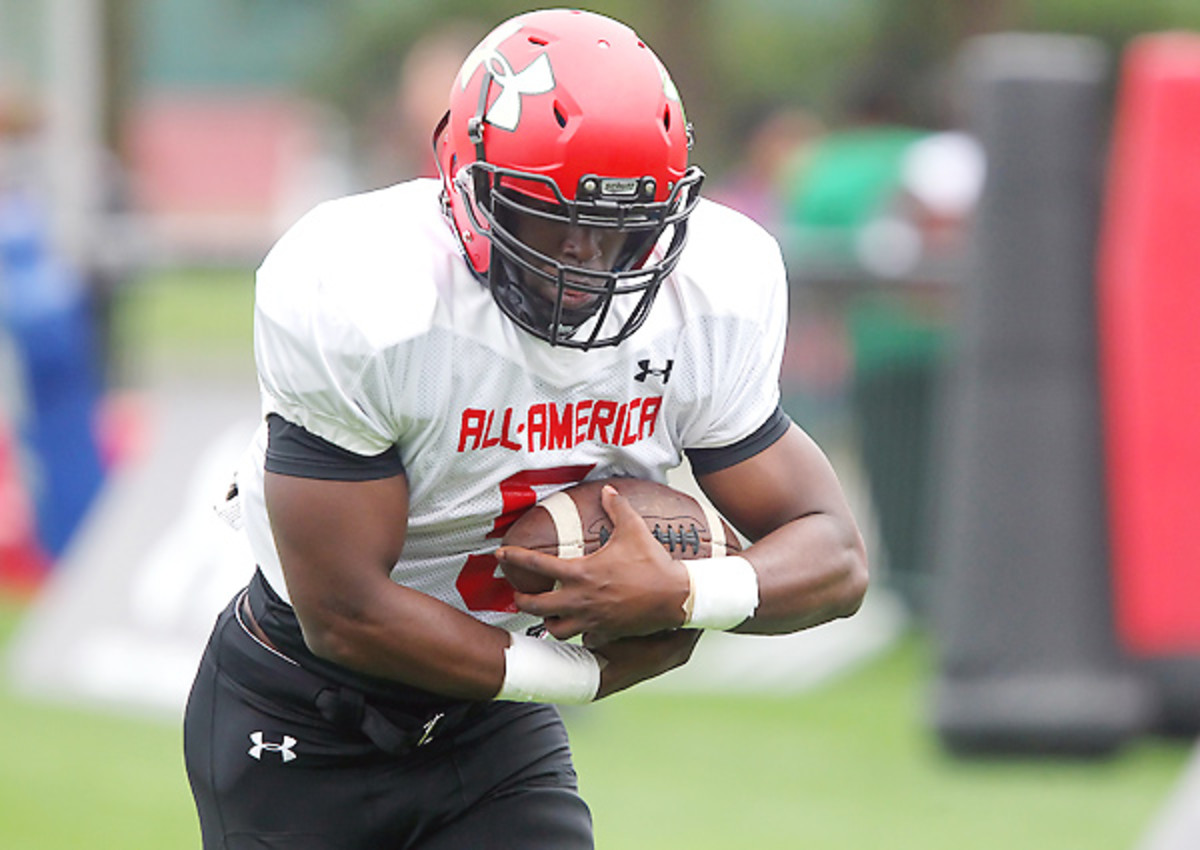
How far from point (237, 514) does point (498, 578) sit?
521mm

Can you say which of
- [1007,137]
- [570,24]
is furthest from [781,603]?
[1007,137]

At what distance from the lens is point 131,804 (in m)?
5.80

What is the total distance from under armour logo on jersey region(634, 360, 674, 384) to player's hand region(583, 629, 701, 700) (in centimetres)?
40

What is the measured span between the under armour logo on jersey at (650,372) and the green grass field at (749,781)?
2.85 metres

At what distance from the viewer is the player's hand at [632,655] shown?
3.00 m

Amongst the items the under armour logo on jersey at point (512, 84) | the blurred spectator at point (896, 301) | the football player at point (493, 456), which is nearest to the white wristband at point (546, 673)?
the football player at point (493, 456)

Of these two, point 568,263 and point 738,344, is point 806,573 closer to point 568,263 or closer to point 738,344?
point 738,344

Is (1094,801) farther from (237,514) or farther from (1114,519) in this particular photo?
(237,514)

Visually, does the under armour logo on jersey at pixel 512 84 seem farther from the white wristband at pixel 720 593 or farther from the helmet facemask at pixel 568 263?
the white wristband at pixel 720 593

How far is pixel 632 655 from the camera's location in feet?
9.87

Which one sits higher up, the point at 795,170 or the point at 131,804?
the point at 795,170

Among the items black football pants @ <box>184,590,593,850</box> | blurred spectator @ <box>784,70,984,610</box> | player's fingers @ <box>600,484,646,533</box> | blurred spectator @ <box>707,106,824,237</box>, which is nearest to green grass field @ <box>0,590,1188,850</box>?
blurred spectator @ <box>784,70,984,610</box>

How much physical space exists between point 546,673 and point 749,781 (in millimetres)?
3485

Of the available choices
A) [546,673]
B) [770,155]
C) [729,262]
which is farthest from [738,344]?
[770,155]
